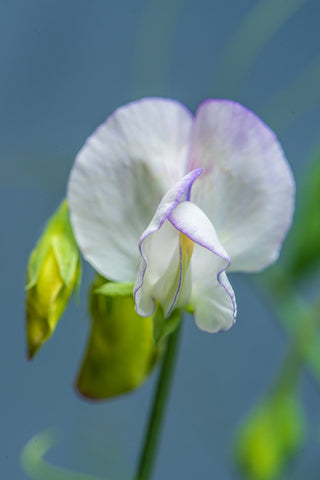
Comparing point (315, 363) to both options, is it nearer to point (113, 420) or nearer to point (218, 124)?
point (218, 124)

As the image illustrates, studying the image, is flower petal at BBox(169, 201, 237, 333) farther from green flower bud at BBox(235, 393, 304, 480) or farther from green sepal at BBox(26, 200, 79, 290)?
green flower bud at BBox(235, 393, 304, 480)

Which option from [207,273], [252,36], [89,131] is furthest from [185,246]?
[89,131]

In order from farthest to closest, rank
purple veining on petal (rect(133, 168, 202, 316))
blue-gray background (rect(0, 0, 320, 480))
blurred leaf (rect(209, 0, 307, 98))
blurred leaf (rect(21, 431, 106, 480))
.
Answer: blue-gray background (rect(0, 0, 320, 480))
blurred leaf (rect(209, 0, 307, 98))
blurred leaf (rect(21, 431, 106, 480))
purple veining on petal (rect(133, 168, 202, 316))

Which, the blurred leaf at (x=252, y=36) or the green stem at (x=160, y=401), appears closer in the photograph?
the green stem at (x=160, y=401)

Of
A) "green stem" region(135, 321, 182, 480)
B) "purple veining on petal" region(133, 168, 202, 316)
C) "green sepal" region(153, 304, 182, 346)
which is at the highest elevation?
"purple veining on petal" region(133, 168, 202, 316)

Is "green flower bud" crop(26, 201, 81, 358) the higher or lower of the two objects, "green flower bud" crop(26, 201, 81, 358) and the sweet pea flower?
the lower

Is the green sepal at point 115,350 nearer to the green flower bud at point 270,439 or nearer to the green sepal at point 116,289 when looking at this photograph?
the green sepal at point 116,289

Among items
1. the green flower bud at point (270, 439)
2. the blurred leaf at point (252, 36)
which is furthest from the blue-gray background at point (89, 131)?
the green flower bud at point (270, 439)

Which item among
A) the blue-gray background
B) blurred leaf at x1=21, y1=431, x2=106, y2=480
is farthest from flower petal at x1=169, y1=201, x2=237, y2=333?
the blue-gray background
